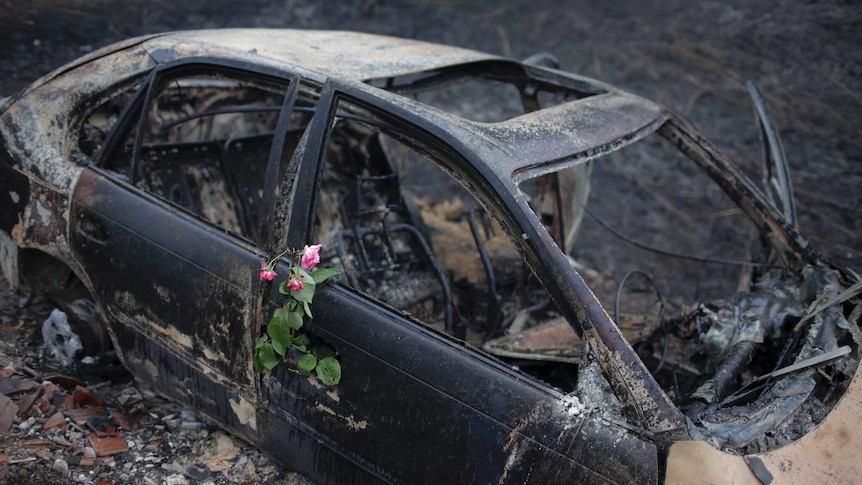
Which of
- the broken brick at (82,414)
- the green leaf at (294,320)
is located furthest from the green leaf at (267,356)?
the broken brick at (82,414)

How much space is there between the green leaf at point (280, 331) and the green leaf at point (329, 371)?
14 cm

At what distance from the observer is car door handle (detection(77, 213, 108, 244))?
2787 mm

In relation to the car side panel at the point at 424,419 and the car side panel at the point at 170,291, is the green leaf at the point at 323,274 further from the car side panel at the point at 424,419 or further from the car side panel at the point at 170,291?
the car side panel at the point at 170,291

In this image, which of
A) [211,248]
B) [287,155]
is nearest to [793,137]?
[287,155]

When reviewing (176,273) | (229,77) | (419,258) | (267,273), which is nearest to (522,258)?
(267,273)

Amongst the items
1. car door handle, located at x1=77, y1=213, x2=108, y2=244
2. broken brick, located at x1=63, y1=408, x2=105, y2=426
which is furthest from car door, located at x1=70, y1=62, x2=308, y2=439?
broken brick, located at x1=63, y1=408, x2=105, y2=426

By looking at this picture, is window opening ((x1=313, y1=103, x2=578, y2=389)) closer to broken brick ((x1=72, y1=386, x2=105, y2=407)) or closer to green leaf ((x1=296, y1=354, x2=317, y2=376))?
green leaf ((x1=296, y1=354, x2=317, y2=376))

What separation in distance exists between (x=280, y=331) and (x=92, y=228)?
1056 mm

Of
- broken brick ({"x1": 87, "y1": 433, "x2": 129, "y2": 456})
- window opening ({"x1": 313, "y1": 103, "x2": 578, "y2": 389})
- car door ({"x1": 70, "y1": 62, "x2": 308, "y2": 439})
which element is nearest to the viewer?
car door ({"x1": 70, "y1": 62, "x2": 308, "y2": 439})

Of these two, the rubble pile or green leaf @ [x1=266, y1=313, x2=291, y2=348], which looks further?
the rubble pile

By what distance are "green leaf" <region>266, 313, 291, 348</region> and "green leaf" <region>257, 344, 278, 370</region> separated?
55 mm

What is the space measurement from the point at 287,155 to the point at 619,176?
3242mm

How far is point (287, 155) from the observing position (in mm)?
4293

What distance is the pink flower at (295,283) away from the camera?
227cm
